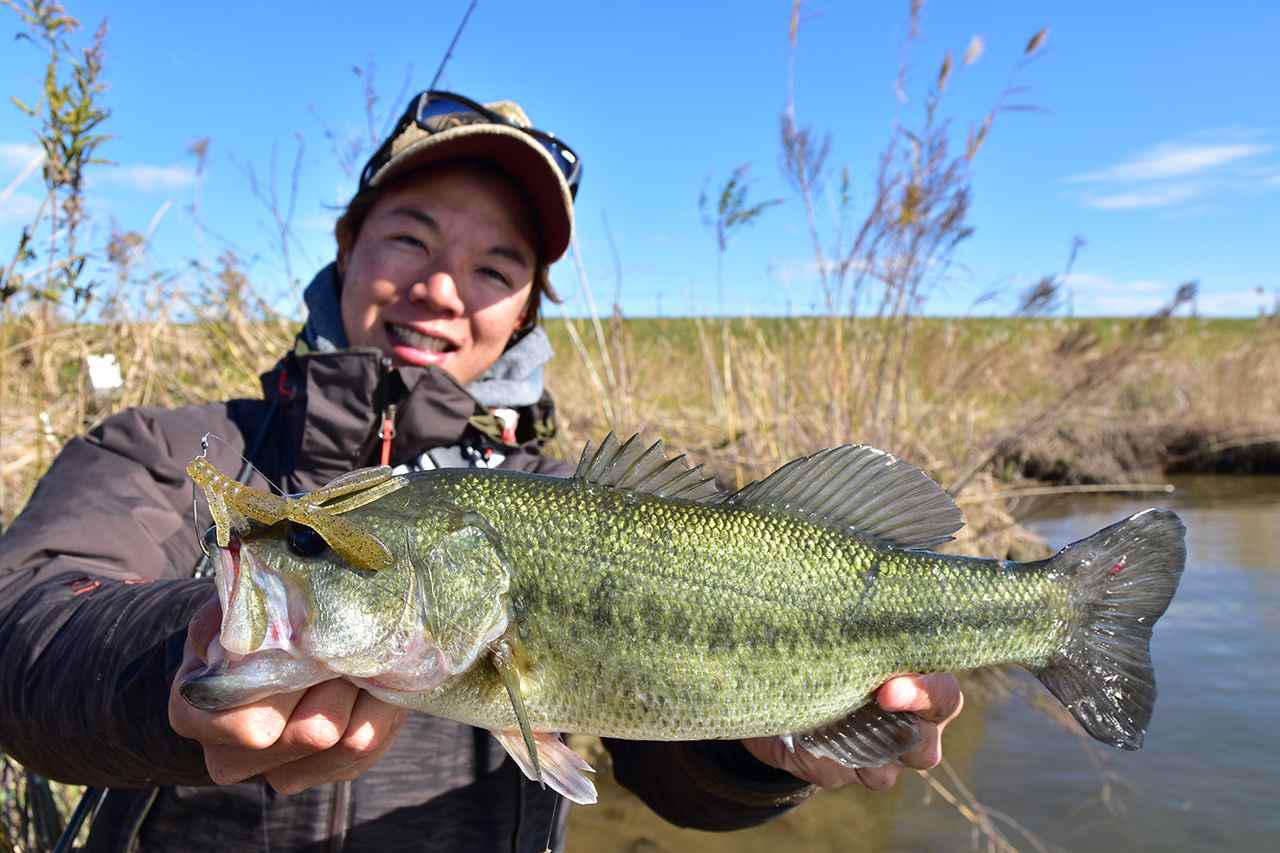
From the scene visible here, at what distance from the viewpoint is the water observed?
13.8 ft

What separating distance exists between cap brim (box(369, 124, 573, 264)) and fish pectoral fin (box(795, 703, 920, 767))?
1980mm

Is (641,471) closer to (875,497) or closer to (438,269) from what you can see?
(875,497)

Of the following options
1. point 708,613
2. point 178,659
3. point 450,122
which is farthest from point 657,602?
point 450,122

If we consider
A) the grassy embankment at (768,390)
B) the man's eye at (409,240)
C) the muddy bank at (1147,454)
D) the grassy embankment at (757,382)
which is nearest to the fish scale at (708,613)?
the man's eye at (409,240)

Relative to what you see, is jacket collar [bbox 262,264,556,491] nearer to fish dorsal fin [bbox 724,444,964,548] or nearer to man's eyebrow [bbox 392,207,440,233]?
man's eyebrow [bbox 392,207,440,233]

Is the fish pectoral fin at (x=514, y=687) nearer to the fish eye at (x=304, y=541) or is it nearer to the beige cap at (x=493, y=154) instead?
the fish eye at (x=304, y=541)

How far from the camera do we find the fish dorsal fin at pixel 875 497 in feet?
5.99

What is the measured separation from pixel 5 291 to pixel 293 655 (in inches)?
123

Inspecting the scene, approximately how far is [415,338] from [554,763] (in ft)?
5.65

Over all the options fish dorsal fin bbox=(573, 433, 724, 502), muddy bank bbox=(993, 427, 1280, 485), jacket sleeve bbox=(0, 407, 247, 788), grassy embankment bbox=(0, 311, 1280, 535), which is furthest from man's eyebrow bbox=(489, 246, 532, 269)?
muddy bank bbox=(993, 427, 1280, 485)

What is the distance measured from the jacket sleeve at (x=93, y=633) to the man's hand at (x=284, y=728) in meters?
0.13

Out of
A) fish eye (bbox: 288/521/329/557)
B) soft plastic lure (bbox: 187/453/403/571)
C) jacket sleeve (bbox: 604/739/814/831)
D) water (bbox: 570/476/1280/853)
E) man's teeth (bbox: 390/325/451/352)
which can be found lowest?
water (bbox: 570/476/1280/853)

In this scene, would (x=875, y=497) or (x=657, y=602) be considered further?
(x=875, y=497)

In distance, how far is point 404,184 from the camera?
2.94 meters
